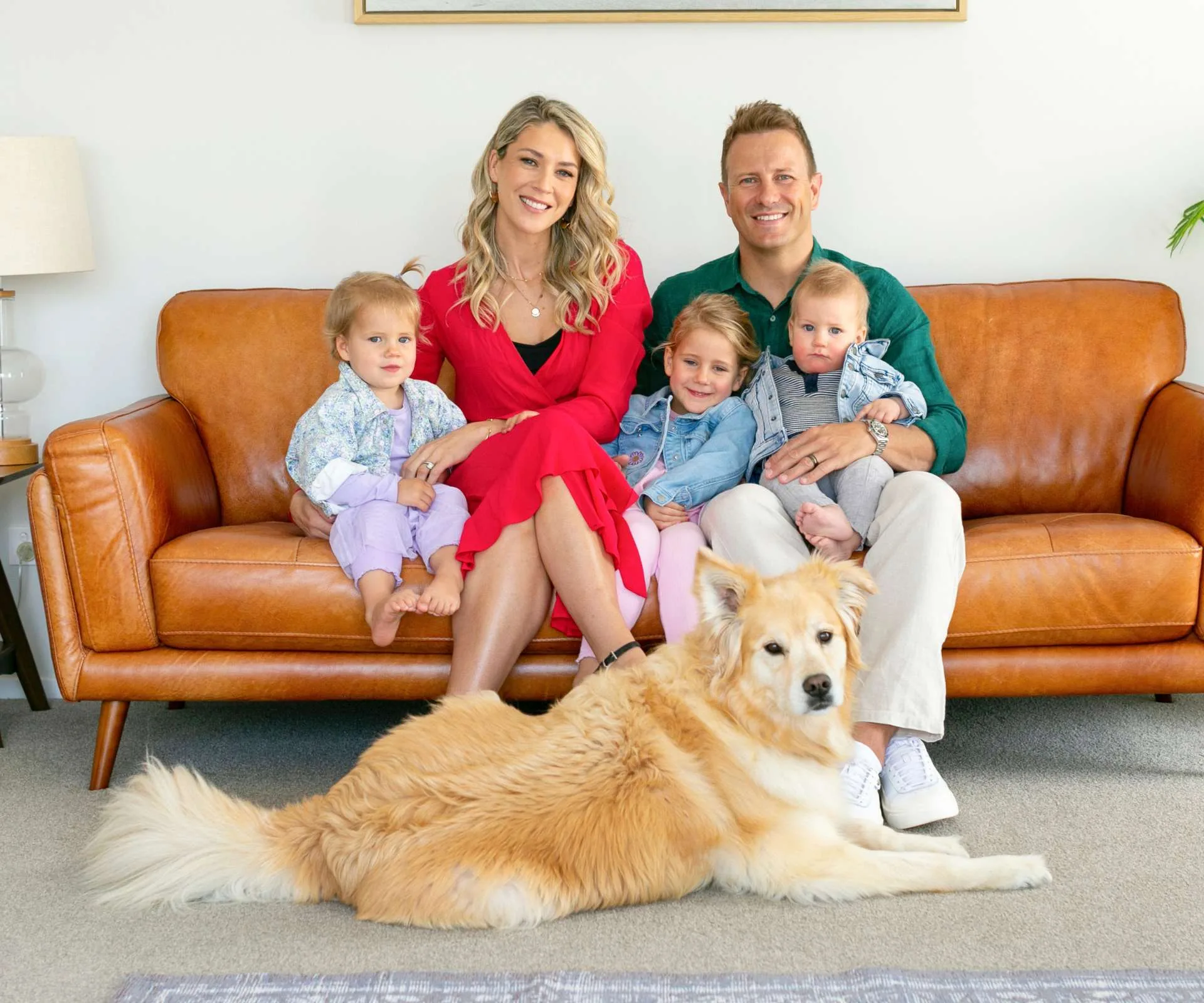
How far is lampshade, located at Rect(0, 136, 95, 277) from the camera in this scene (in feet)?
9.70

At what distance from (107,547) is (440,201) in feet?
5.03

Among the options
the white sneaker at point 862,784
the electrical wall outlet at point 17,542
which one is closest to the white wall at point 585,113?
the electrical wall outlet at point 17,542

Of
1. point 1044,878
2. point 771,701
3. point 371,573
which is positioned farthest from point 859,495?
point 371,573

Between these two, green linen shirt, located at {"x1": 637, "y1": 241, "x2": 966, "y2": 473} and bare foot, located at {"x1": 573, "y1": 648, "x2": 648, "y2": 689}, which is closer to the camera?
bare foot, located at {"x1": 573, "y1": 648, "x2": 648, "y2": 689}

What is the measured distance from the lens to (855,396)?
8.57 feet

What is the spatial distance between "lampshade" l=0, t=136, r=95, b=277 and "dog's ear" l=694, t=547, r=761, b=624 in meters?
2.13

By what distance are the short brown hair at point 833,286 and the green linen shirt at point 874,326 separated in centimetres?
13

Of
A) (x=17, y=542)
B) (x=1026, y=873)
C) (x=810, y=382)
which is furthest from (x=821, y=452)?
(x=17, y=542)

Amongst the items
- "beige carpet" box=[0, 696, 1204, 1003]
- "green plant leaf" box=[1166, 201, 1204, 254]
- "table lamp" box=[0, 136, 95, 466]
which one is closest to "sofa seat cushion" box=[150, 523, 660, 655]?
"beige carpet" box=[0, 696, 1204, 1003]

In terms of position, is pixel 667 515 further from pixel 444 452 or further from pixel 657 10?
pixel 657 10

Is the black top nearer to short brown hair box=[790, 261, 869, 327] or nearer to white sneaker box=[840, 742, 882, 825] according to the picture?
short brown hair box=[790, 261, 869, 327]

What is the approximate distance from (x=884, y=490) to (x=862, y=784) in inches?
26.4

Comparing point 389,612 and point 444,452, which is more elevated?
point 444,452

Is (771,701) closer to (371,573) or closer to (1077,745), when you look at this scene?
(371,573)
